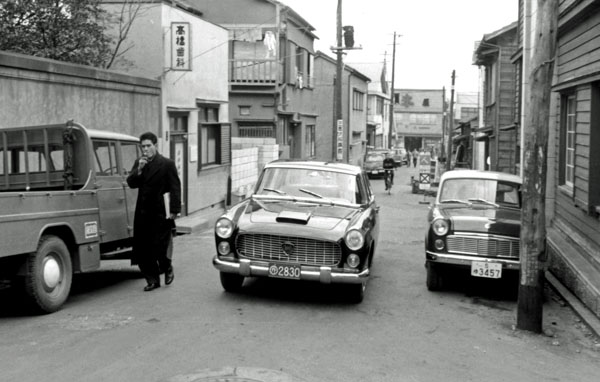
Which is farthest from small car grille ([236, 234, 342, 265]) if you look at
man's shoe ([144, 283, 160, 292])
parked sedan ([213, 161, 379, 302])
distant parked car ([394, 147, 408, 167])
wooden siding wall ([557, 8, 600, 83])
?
distant parked car ([394, 147, 408, 167])

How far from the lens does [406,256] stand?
41.2 feet

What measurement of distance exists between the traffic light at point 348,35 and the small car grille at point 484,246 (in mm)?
19120

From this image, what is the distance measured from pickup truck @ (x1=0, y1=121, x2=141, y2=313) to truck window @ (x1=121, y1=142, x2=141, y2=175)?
0.01 metres

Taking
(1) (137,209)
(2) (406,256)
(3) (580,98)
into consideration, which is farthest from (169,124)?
(3) (580,98)

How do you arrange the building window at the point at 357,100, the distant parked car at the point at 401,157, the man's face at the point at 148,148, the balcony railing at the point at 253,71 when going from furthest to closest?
1. the distant parked car at the point at 401,157
2. the building window at the point at 357,100
3. the balcony railing at the point at 253,71
4. the man's face at the point at 148,148

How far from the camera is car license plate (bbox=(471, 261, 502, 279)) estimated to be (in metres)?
8.62

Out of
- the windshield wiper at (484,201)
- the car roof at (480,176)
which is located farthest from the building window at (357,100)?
the windshield wiper at (484,201)

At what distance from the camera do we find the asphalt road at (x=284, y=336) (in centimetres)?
553

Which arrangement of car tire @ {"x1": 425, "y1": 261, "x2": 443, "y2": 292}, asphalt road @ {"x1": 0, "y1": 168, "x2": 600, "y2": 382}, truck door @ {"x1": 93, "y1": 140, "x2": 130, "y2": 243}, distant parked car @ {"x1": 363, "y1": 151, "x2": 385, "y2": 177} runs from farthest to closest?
1. distant parked car @ {"x1": 363, "y1": 151, "x2": 385, "y2": 177}
2. car tire @ {"x1": 425, "y1": 261, "x2": 443, "y2": 292}
3. truck door @ {"x1": 93, "y1": 140, "x2": 130, "y2": 243}
4. asphalt road @ {"x1": 0, "y1": 168, "x2": 600, "y2": 382}

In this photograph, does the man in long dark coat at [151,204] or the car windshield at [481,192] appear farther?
the car windshield at [481,192]

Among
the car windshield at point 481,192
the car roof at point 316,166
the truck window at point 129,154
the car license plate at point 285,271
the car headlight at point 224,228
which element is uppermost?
the truck window at point 129,154

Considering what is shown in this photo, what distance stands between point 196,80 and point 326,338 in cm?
1285

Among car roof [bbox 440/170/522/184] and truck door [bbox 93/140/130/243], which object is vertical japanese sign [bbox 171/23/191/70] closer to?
truck door [bbox 93/140/130/243]

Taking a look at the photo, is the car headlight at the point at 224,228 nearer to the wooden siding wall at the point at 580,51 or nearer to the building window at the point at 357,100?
the wooden siding wall at the point at 580,51
